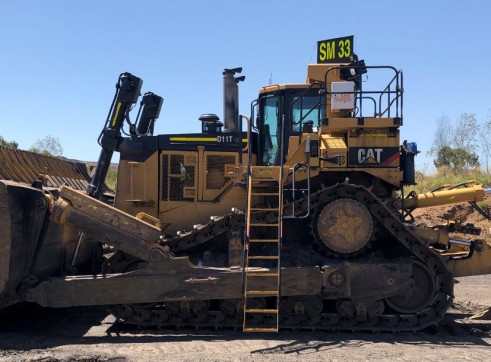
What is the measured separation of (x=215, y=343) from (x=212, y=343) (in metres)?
0.04

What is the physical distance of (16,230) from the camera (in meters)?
6.68

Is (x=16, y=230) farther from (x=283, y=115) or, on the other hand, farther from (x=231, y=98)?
(x=283, y=115)

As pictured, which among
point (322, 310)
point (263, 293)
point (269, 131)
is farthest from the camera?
point (269, 131)

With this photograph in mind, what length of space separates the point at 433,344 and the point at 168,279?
3.50 meters

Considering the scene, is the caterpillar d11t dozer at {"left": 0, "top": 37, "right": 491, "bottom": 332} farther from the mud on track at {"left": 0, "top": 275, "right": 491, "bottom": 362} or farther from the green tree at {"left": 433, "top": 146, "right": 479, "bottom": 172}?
the green tree at {"left": 433, "top": 146, "right": 479, "bottom": 172}

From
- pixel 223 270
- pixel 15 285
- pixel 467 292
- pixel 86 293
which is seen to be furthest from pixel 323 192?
pixel 467 292

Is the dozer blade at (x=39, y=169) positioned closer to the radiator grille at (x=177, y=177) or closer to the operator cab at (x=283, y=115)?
the radiator grille at (x=177, y=177)

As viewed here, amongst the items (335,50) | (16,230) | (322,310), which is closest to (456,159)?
(335,50)

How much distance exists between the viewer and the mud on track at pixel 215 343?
615cm

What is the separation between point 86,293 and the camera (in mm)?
6961

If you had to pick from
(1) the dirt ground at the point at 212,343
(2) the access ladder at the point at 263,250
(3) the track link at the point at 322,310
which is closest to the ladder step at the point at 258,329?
(2) the access ladder at the point at 263,250

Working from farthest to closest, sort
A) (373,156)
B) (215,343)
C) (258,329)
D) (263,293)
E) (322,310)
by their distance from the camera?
1. (373,156)
2. (322,310)
3. (263,293)
4. (258,329)
5. (215,343)

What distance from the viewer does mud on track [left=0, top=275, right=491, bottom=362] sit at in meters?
6.15

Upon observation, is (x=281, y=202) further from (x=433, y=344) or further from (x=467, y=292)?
(x=467, y=292)
